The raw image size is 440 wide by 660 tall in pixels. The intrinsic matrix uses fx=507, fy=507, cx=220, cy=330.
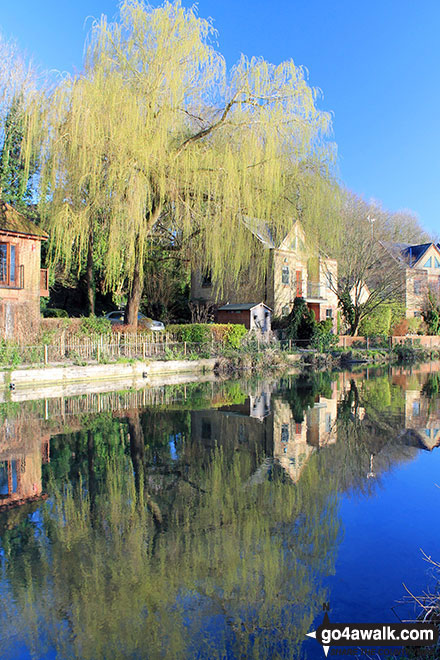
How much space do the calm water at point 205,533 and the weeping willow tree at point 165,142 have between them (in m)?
9.56

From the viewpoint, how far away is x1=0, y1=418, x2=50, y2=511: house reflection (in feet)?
23.5

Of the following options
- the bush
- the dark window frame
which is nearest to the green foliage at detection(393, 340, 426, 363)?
the bush

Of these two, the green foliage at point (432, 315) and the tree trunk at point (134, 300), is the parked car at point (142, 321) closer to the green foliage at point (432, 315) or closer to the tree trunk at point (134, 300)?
the tree trunk at point (134, 300)

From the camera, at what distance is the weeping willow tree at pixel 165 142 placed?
1744 cm

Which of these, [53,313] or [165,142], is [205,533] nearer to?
[165,142]

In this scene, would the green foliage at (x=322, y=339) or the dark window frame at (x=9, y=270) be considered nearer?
the dark window frame at (x=9, y=270)

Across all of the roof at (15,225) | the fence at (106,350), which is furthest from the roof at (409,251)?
the roof at (15,225)

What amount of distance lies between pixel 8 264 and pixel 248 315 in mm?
14229

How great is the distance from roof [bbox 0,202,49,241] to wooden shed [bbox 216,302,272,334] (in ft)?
40.2

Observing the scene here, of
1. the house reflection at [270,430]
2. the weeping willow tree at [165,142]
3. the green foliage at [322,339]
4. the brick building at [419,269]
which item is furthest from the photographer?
the brick building at [419,269]

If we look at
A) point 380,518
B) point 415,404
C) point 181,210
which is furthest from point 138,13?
point 380,518

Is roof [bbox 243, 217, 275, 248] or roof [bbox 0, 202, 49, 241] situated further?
roof [bbox 0, 202, 49, 241]

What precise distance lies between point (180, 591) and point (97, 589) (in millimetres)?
748

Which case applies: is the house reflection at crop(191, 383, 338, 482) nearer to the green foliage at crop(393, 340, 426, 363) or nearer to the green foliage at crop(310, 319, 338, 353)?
the green foliage at crop(310, 319, 338, 353)
